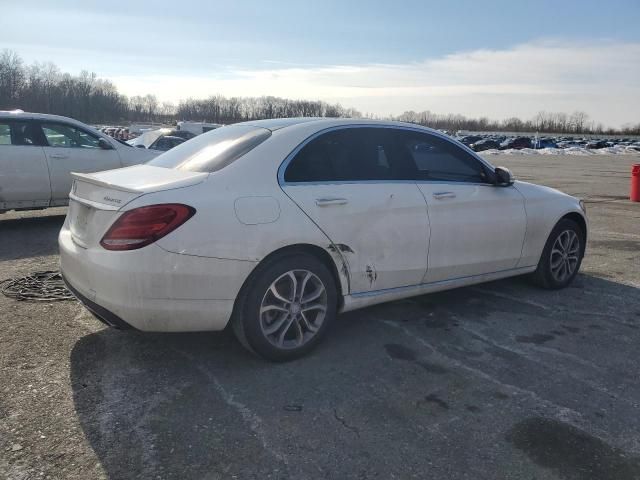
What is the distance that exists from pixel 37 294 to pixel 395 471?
12.5 feet

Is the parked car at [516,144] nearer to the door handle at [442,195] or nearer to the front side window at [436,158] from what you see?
the front side window at [436,158]

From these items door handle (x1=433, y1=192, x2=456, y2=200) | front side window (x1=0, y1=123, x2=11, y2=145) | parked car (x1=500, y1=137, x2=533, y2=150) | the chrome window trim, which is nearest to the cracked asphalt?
door handle (x1=433, y1=192, x2=456, y2=200)

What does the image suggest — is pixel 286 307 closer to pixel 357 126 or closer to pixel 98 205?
pixel 98 205

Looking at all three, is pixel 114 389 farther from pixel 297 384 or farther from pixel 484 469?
pixel 484 469

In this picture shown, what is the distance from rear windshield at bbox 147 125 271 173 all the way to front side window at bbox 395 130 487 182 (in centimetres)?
117

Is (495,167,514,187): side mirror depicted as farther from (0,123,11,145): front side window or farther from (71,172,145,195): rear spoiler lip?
(0,123,11,145): front side window

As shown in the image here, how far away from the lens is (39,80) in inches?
4085

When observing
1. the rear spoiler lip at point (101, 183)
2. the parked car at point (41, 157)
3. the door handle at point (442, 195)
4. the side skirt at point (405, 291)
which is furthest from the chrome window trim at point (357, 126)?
the parked car at point (41, 157)

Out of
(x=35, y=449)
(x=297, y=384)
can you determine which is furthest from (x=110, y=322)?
(x=297, y=384)

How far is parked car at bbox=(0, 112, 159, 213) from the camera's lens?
26.9 feet

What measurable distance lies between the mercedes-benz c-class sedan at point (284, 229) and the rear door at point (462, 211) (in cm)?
1

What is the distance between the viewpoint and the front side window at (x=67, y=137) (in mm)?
8641

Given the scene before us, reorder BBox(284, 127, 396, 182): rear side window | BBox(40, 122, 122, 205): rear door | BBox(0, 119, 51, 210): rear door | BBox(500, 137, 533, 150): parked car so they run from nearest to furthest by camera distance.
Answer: BBox(284, 127, 396, 182): rear side window, BBox(0, 119, 51, 210): rear door, BBox(40, 122, 122, 205): rear door, BBox(500, 137, 533, 150): parked car

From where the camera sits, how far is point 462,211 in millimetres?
4625
